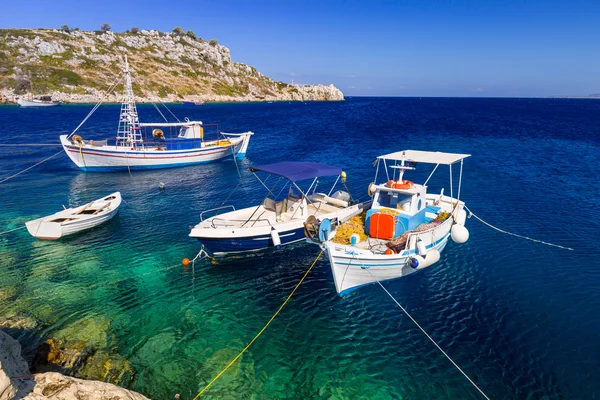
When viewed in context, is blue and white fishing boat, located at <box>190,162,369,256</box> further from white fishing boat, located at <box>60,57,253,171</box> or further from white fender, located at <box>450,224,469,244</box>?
white fishing boat, located at <box>60,57,253,171</box>

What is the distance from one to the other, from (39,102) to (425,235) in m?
136

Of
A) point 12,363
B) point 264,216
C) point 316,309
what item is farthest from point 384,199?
point 12,363

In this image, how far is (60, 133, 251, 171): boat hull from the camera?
A: 129 feet

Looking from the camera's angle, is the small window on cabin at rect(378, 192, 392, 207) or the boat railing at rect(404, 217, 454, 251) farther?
the small window on cabin at rect(378, 192, 392, 207)

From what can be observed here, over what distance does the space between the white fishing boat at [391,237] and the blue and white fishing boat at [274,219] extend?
181 centimetres

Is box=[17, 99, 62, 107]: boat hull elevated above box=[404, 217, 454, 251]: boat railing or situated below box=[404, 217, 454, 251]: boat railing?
above

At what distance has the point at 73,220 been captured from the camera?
71.7ft

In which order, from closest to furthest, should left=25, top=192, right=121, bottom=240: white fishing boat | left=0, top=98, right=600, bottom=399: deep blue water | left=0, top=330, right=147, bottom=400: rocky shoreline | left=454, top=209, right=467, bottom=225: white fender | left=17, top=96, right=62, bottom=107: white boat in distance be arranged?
left=0, top=330, right=147, bottom=400: rocky shoreline → left=0, top=98, right=600, bottom=399: deep blue water → left=454, top=209, right=467, bottom=225: white fender → left=25, top=192, right=121, bottom=240: white fishing boat → left=17, top=96, right=62, bottom=107: white boat in distance

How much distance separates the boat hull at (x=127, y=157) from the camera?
1551 inches

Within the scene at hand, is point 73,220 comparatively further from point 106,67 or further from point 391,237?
point 106,67

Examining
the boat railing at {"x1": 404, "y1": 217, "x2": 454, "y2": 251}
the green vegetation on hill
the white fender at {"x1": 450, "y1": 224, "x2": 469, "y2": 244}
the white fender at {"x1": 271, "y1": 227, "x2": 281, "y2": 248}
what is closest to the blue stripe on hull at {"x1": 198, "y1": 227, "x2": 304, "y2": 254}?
the white fender at {"x1": 271, "y1": 227, "x2": 281, "y2": 248}

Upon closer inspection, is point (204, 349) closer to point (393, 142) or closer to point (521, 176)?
point (521, 176)

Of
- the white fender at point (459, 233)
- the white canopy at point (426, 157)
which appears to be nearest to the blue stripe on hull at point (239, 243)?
the white canopy at point (426, 157)

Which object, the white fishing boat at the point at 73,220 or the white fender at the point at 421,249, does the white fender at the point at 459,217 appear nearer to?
the white fender at the point at 421,249
